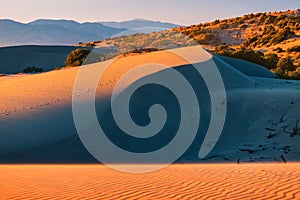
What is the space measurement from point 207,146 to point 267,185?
6.14 metres

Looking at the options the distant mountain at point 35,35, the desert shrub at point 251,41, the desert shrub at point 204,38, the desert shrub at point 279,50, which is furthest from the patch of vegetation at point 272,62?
the distant mountain at point 35,35

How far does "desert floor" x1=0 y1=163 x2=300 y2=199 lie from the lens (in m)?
5.96

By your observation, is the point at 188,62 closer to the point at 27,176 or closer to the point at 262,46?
the point at 27,176

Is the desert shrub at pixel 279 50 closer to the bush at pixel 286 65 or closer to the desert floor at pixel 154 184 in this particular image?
the bush at pixel 286 65

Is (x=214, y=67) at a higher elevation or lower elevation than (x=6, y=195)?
higher

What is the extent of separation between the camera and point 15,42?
151 meters

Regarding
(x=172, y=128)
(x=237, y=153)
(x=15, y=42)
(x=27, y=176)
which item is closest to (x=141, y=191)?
(x=27, y=176)

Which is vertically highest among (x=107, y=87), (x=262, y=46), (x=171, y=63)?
(x=262, y=46)

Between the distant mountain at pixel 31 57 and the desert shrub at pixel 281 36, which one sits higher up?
the desert shrub at pixel 281 36

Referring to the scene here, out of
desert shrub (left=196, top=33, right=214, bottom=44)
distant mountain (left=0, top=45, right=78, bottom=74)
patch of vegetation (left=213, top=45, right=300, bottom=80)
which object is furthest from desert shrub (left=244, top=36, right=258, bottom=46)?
distant mountain (left=0, top=45, right=78, bottom=74)

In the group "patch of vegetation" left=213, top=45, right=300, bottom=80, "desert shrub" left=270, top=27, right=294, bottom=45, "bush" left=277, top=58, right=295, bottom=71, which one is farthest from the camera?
"desert shrub" left=270, top=27, right=294, bottom=45

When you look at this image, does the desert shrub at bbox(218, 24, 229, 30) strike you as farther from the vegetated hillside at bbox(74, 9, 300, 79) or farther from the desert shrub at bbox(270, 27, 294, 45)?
the desert shrub at bbox(270, 27, 294, 45)

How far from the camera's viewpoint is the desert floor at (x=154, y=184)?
5.96 metres

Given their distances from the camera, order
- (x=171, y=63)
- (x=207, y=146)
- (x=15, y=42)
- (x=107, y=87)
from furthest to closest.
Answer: (x=15, y=42), (x=171, y=63), (x=107, y=87), (x=207, y=146)
